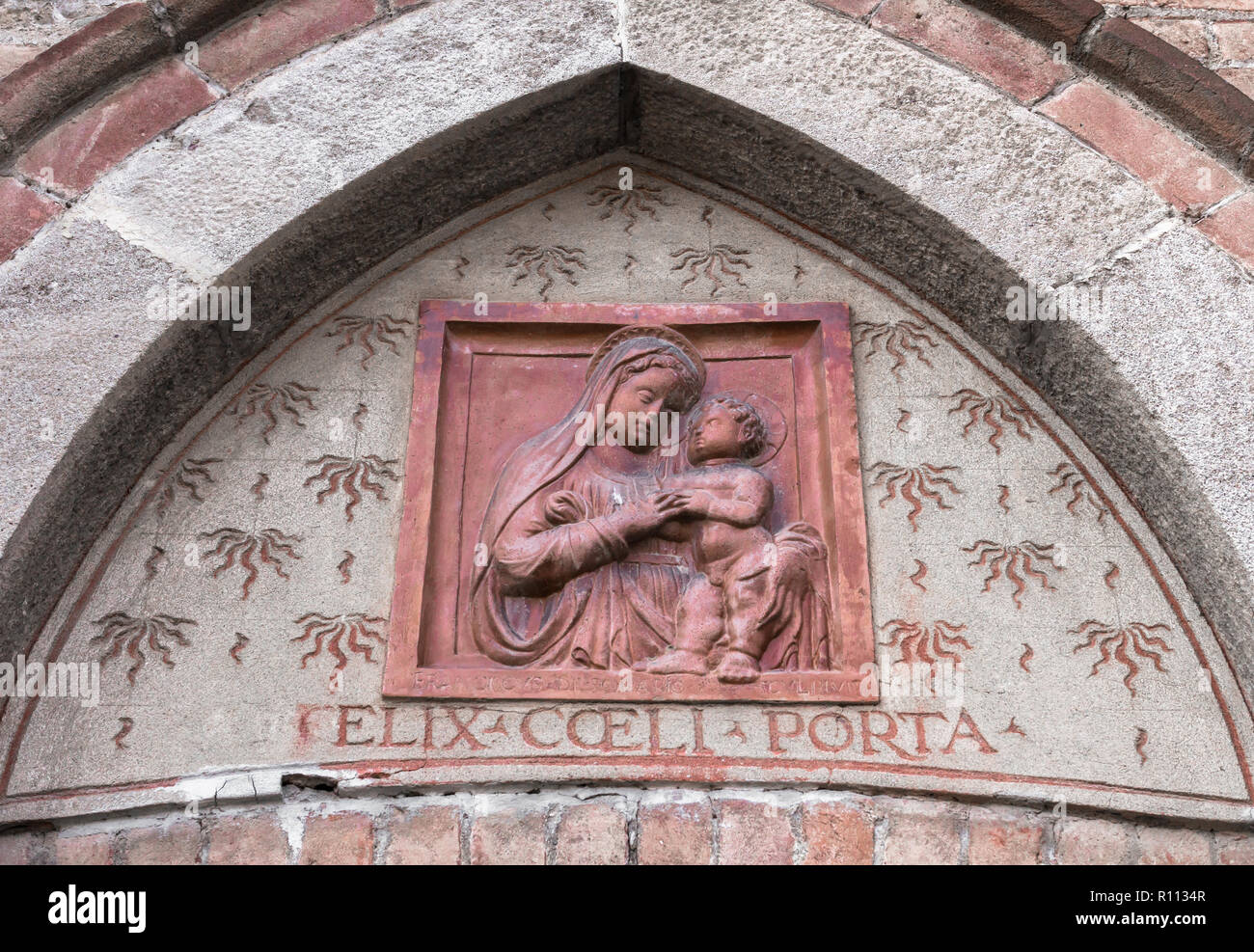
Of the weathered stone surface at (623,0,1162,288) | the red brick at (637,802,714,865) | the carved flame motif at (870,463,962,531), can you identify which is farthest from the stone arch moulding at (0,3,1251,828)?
the red brick at (637,802,714,865)

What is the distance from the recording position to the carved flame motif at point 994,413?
13.4ft

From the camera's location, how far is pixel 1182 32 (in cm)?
449

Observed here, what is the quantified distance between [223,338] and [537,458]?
0.97 metres

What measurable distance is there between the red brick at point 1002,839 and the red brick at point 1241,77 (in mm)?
2437

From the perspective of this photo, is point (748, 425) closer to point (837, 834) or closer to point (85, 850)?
point (837, 834)

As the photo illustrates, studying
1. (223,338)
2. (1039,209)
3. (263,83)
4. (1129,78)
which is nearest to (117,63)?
(263,83)

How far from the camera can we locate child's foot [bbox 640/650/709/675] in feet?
12.0

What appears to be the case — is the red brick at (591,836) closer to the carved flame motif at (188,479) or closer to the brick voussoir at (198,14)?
the carved flame motif at (188,479)

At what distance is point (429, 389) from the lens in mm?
4121

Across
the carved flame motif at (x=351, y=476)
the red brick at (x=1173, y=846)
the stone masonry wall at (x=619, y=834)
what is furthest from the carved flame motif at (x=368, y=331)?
the red brick at (x=1173, y=846)

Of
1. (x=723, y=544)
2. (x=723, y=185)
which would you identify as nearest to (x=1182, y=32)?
(x=723, y=185)

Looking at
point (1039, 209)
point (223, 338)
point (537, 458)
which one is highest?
point (1039, 209)

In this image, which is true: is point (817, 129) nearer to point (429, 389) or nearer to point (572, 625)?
point (429, 389)
